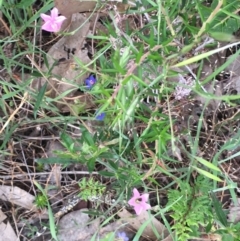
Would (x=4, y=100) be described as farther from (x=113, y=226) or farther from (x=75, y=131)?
(x=113, y=226)

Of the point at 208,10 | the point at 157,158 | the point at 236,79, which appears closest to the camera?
the point at 208,10

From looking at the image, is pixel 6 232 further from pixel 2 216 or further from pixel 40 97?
pixel 40 97

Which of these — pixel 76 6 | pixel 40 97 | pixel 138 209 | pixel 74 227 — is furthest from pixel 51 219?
pixel 76 6

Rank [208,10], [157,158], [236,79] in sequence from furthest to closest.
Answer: [236,79] < [157,158] < [208,10]

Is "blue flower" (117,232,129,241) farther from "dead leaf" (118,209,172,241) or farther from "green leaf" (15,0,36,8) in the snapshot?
"green leaf" (15,0,36,8)

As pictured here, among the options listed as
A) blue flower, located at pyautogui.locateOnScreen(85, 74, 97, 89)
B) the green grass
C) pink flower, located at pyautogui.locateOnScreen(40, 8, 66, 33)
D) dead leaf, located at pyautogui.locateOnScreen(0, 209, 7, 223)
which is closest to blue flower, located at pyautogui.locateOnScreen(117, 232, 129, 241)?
the green grass

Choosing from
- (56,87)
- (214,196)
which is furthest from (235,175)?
(56,87)

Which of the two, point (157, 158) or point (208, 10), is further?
point (157, 158)
